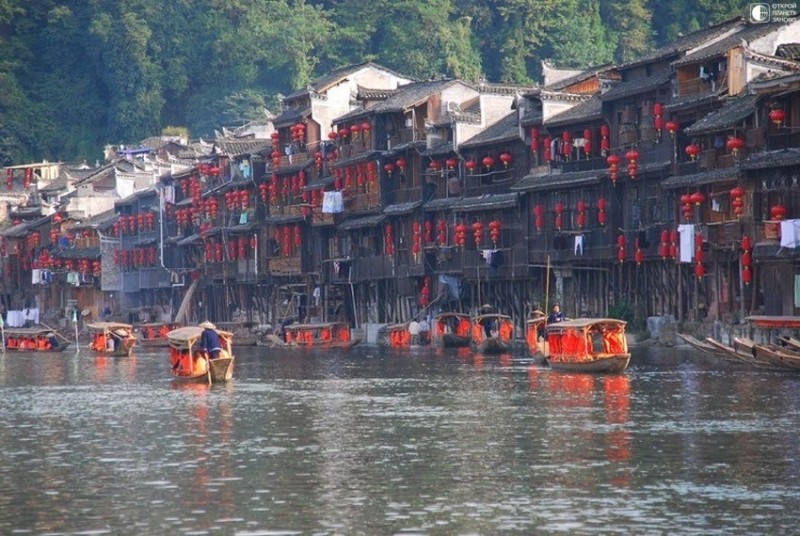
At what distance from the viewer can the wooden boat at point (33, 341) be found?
100938 millimetres

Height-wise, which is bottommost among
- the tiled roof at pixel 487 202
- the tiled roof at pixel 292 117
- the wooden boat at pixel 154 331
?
the wooden boat at pixel 154 331

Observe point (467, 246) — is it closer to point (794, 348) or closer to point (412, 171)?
point (412, 171)

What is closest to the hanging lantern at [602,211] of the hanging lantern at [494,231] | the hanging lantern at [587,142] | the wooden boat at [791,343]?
the hanging lantern at [587,142]

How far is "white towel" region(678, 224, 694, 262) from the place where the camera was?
226 feet

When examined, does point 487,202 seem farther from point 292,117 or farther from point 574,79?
point 292,117

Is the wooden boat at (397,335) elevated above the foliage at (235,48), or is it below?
below

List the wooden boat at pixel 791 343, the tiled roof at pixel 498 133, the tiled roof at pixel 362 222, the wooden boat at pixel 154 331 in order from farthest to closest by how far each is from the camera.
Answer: the wooden boat at pixel 154 331 → the tiled roof at pixel 362 222 → the tiled roof at pixel 498 133 → the wooden boat at pixel 791 343

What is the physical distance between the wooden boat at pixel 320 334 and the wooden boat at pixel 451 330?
6580mm

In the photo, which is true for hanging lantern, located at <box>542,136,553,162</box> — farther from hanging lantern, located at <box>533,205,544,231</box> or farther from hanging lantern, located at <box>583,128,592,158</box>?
hanging lantern, located at <box>583,128,592,158</box>

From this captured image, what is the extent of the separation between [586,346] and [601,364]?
145cm

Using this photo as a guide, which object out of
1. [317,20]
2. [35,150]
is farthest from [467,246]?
[35,150]

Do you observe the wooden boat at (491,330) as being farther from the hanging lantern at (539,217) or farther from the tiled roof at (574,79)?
the tiled roof at (574,79)

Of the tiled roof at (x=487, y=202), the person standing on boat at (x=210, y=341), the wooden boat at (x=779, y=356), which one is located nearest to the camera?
the wooden boat at (x=779, y=356)

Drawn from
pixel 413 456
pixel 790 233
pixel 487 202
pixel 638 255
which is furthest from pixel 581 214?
pixel 413 456
